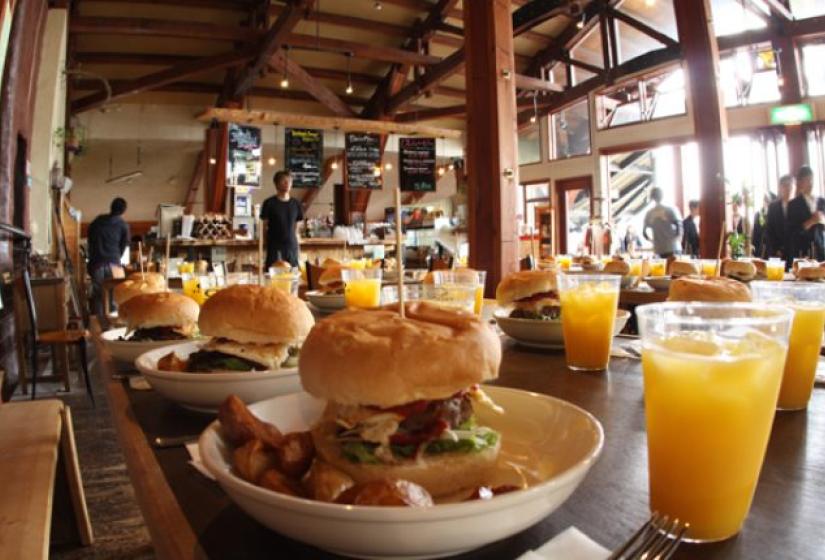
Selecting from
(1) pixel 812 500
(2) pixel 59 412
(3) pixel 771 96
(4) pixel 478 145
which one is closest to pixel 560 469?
(1) pixel 812 500

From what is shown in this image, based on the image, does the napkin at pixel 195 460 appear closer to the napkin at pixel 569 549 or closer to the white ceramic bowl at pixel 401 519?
the white ceramic bowl at pixel 401 519

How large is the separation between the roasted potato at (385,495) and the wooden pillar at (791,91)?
1231cm

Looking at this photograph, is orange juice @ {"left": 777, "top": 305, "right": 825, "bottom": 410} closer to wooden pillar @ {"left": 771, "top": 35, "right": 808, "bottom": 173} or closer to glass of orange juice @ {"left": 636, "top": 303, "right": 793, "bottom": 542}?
glass of orange juice @ {"left": 636, "top": 303, "right": 793, "bottom": 542}

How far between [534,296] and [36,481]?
162cm

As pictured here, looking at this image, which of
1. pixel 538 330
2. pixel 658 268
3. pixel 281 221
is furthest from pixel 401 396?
pixel 281 221

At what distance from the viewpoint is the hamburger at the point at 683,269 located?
3.60 m

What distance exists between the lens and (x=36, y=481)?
5.51 feet

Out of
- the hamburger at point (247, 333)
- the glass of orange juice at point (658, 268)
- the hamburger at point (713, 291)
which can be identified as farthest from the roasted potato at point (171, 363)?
the glass of orange juice at point (658, 268)

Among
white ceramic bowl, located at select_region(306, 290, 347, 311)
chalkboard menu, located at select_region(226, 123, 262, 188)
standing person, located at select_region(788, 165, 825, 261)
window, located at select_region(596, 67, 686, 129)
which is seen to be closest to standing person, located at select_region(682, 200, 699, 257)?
window, located at select_region(596, 67, 686, 129)

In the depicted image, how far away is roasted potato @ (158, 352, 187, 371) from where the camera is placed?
1.26 metres

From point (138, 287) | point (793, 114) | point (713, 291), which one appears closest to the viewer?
point (713, 291)

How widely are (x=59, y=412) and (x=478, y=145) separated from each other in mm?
3324

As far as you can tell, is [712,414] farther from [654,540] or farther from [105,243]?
[105,243]

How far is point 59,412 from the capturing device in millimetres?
2457
